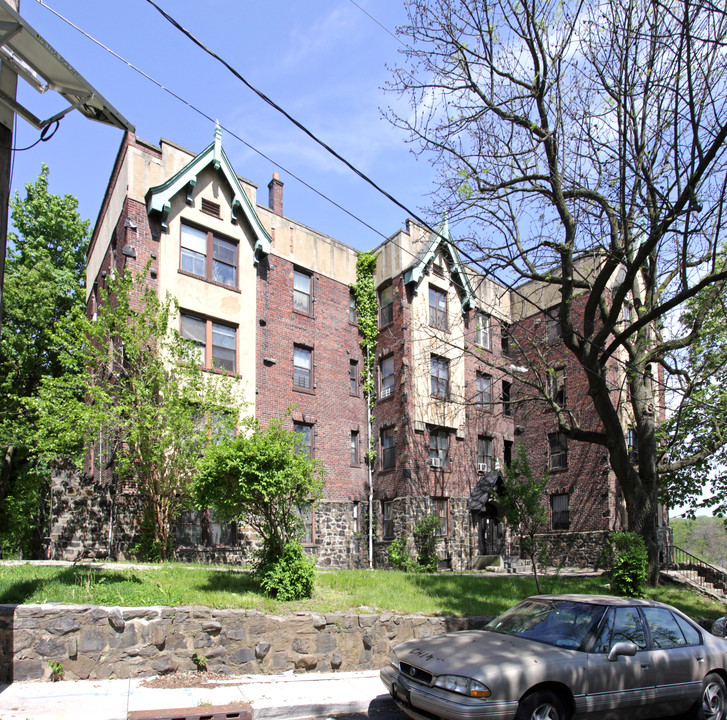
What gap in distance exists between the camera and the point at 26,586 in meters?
9.91

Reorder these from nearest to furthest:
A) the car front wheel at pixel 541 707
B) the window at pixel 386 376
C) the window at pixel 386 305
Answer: the car front wheel at pixel 541 707 → the window at pixel 386 376 → the window at pixel 386 305

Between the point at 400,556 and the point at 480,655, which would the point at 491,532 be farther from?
the point at 480,655

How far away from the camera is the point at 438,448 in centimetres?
2564

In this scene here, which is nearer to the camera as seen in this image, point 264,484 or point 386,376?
point 264,484

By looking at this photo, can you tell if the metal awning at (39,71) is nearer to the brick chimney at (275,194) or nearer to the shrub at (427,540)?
the brick chimney at (275,194)

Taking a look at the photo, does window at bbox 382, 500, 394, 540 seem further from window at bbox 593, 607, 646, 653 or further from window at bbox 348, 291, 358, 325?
window at bbox 593, 607, 646, 653

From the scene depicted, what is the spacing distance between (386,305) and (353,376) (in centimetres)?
328

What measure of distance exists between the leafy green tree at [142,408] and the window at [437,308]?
11.3m

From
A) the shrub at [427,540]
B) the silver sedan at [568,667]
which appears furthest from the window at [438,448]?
the silver sedan at [568,667]

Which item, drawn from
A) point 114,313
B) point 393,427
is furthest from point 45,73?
point 393,427

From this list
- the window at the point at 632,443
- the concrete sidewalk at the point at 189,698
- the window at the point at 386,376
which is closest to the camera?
the concrete sidewalk at the point at 189,698

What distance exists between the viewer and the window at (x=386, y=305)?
2616 centimetres

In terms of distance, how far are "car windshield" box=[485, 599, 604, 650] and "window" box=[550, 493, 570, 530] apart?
20247 mm

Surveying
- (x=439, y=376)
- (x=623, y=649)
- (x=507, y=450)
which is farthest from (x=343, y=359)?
(x=623, y=649)
